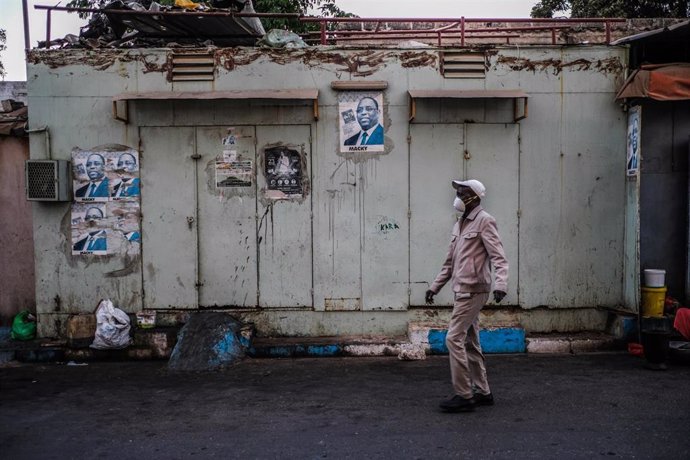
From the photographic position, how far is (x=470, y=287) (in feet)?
18.6

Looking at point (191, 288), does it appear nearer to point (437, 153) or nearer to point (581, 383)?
Result: point (437, 153)

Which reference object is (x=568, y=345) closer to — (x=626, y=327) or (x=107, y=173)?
(x=626, y=327)

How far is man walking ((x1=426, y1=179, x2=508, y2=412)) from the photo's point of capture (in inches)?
221

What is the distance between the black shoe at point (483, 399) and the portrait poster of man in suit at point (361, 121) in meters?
3.70

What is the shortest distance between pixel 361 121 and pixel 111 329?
13.8ft

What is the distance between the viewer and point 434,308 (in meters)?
8.35

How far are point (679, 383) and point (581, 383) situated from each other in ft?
3.23

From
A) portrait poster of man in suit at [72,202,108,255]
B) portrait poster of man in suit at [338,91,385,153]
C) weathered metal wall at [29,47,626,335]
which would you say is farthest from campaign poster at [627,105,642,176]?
portrait poster of man in suit at [72,202,108,255]

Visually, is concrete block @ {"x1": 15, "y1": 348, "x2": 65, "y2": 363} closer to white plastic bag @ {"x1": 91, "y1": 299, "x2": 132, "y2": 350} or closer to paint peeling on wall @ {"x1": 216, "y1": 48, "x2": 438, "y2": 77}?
white plastic bag @ {"x1": 91, "y1": 299, "x2": 132, "y2": 350}

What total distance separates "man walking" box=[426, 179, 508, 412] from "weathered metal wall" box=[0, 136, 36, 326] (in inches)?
264

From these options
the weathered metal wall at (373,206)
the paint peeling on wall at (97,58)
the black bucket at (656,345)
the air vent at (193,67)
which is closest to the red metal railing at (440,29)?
the weathered metal wall at (373,206)

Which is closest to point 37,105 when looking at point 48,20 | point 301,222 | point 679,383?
point 48,20

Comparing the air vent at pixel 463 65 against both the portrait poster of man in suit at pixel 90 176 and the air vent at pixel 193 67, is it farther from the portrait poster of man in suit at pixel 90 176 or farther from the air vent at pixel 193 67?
the portrait poster of man in suit at pixel 90 176

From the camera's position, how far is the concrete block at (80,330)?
8.10m
